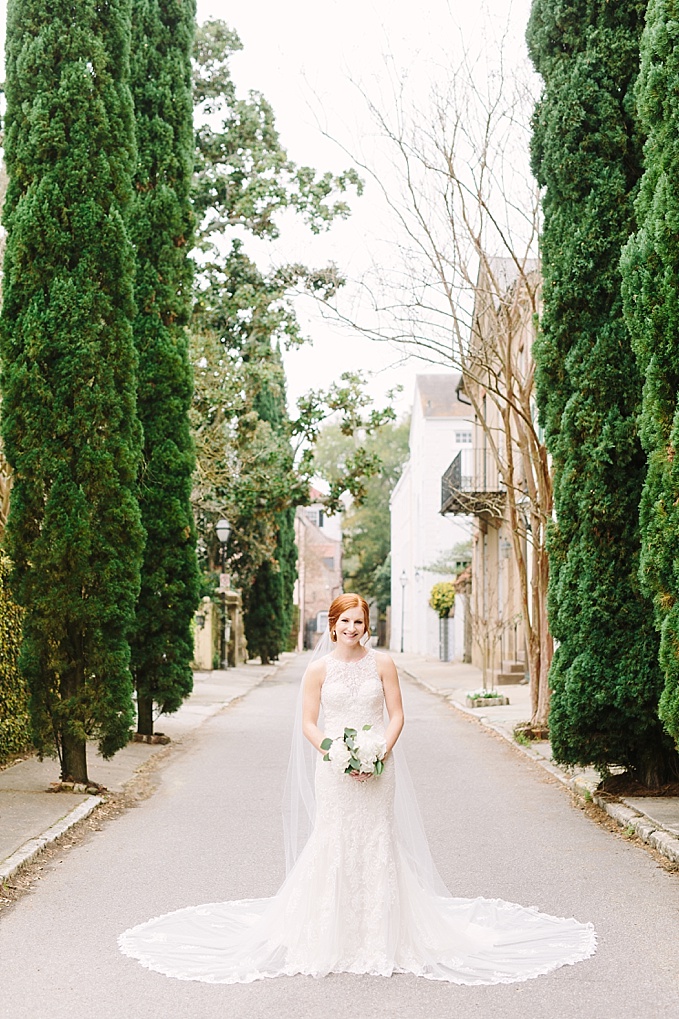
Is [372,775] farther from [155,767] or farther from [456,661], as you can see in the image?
[456,661]

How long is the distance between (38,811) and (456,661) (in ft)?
113

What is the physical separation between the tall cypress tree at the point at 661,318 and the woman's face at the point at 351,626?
3023 mm

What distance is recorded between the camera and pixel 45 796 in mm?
11023

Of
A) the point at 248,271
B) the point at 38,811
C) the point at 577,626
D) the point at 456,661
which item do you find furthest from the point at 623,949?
the point at 456,661

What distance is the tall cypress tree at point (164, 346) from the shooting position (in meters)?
15.7

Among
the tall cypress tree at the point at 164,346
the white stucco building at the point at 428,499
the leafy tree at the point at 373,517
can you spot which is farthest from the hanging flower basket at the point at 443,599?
the leafy tree at the point at 373,517

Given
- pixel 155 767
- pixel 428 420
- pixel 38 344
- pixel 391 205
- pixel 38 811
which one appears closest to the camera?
pixel 38 811

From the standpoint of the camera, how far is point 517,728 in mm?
16859

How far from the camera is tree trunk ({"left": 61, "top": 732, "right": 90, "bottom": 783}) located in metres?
11.6

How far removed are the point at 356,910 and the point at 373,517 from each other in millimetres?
79899

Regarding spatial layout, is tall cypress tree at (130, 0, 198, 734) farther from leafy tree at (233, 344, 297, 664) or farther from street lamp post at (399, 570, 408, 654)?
street lamp post at (399, 570, 408, 654)

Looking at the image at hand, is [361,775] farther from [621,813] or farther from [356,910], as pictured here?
[621,813]

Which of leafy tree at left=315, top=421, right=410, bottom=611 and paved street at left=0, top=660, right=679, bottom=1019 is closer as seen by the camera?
paved street at left=0, top=660, right=679, bottom=1019

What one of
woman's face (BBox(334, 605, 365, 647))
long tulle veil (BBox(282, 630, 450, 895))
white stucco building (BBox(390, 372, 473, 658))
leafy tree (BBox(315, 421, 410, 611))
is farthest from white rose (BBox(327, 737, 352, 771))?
leafy tree (BBox(315, 421, 410, 611))
